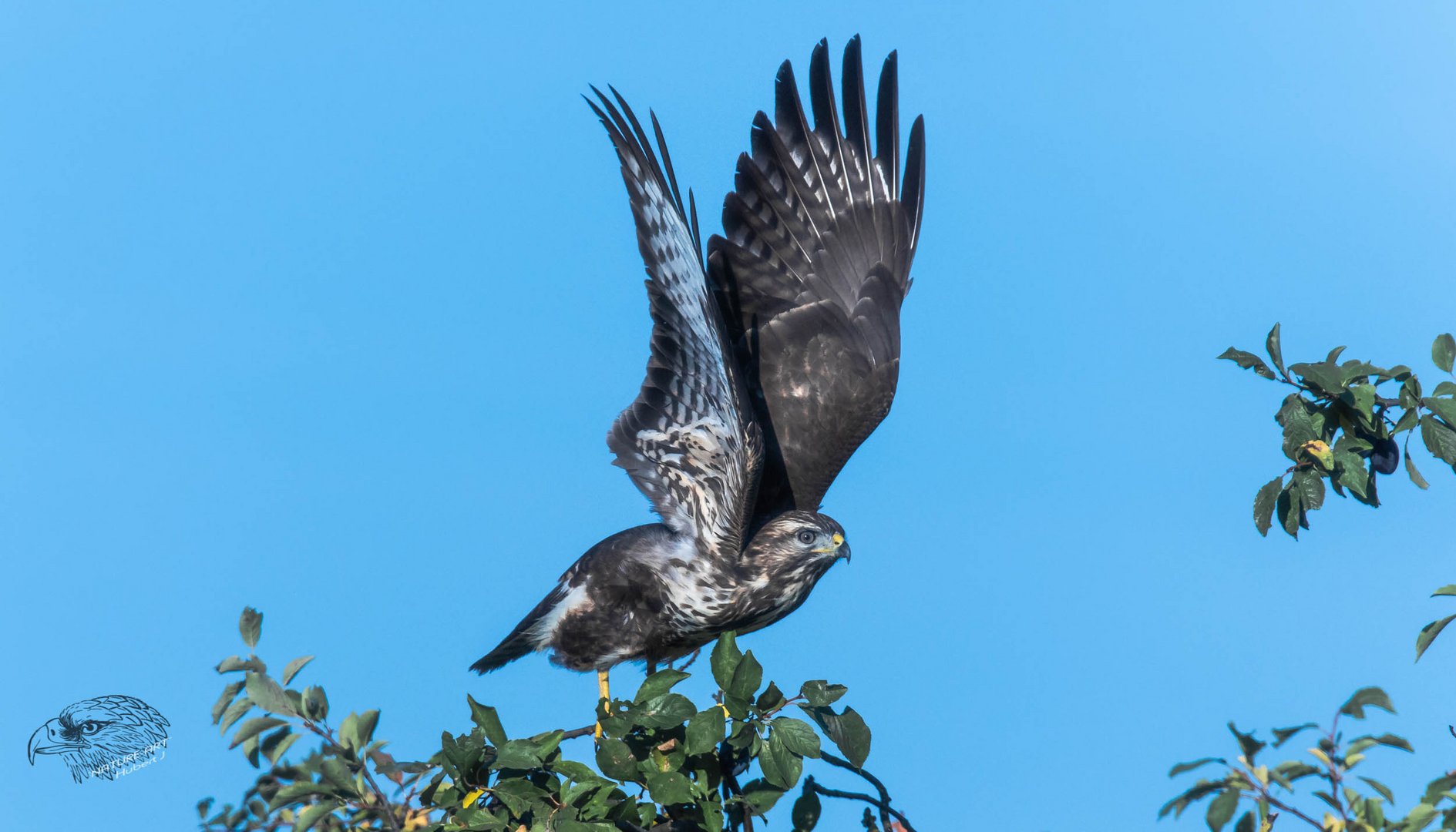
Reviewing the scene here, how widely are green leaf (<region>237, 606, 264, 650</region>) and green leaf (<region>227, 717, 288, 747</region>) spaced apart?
20 cm

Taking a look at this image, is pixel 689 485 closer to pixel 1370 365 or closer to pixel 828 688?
pixel 828 688

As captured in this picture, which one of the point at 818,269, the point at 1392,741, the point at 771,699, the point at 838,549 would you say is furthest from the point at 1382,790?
the point at 818,269

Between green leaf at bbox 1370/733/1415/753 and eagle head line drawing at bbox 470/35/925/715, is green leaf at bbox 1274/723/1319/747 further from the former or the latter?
eagle head line drawing at bbox 470/35/925/715

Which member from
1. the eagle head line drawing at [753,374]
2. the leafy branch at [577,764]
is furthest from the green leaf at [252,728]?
the eagle head line drawing at [753,374]

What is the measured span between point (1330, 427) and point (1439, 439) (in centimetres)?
33

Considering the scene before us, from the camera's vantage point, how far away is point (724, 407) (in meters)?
5.39

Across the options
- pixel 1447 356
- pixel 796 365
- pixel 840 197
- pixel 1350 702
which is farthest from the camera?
pixel 840 197

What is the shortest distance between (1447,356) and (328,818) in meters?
3.07

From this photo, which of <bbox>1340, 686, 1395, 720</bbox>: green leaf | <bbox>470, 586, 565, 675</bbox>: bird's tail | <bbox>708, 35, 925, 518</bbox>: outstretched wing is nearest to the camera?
<bbox>1340, 686, 1395, 720</bbox>: green leaf

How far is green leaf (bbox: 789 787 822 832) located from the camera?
3625 mm

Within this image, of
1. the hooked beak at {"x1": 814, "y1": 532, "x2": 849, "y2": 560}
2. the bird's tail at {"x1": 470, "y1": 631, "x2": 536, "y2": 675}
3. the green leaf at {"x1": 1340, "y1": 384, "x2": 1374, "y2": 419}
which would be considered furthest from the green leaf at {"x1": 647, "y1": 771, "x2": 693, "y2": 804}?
the bird's tail at {"x1": 470, "y1": 631, "x2": 536, "y2": 675}

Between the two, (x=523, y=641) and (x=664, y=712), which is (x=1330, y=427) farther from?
(x=523, y=641)

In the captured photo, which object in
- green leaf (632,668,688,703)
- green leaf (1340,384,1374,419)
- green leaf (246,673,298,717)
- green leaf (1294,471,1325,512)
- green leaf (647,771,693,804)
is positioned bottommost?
green leaf (647,771,693,804)

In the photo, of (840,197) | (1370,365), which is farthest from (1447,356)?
(840,197)
